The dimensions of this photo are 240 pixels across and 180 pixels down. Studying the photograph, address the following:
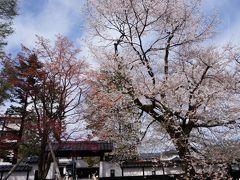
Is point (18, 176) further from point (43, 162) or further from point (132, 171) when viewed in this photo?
point (132, 171)

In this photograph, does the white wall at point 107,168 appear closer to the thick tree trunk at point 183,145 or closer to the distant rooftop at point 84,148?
the distant rooftop at point 84,148

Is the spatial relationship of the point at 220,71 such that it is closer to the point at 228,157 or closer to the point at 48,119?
the point at 228,157

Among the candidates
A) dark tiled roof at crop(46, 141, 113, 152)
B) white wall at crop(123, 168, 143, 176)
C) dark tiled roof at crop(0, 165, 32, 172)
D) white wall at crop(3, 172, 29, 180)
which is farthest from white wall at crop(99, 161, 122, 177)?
white wall at crop(3, 172, 29, 180)

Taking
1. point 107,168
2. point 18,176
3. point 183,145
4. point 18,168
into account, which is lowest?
point 18,176

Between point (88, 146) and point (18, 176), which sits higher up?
point (88, 146)

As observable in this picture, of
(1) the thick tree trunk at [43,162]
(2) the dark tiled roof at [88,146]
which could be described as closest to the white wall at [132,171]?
(2) the dark tiled roof at [88,146]

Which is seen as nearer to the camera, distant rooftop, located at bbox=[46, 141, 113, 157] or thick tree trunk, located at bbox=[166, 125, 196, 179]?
thick tree trunk, located at bbox=[166, 125, 196, 179]

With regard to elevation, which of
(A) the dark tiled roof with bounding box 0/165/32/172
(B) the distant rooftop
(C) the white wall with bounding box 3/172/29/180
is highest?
(B) the distant rooftop

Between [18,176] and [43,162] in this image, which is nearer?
[43,162]

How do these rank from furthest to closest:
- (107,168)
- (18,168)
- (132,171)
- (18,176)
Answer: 1. (132,171)
2. (107,168)
3. (18,168)
4. (18,176)

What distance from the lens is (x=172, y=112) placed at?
36.6ft

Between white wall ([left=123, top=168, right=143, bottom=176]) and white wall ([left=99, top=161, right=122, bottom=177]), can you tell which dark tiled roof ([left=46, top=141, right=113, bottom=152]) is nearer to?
white wall ([left=99, top=161, right=122, bottom=177])

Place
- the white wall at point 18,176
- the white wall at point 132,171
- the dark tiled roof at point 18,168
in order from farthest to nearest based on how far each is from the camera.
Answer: the white wall at point 132,171 < the white wall at point 18,176 < the dark tiled roof at point 18,168

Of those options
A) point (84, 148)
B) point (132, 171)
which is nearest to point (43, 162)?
point (84, 148)
